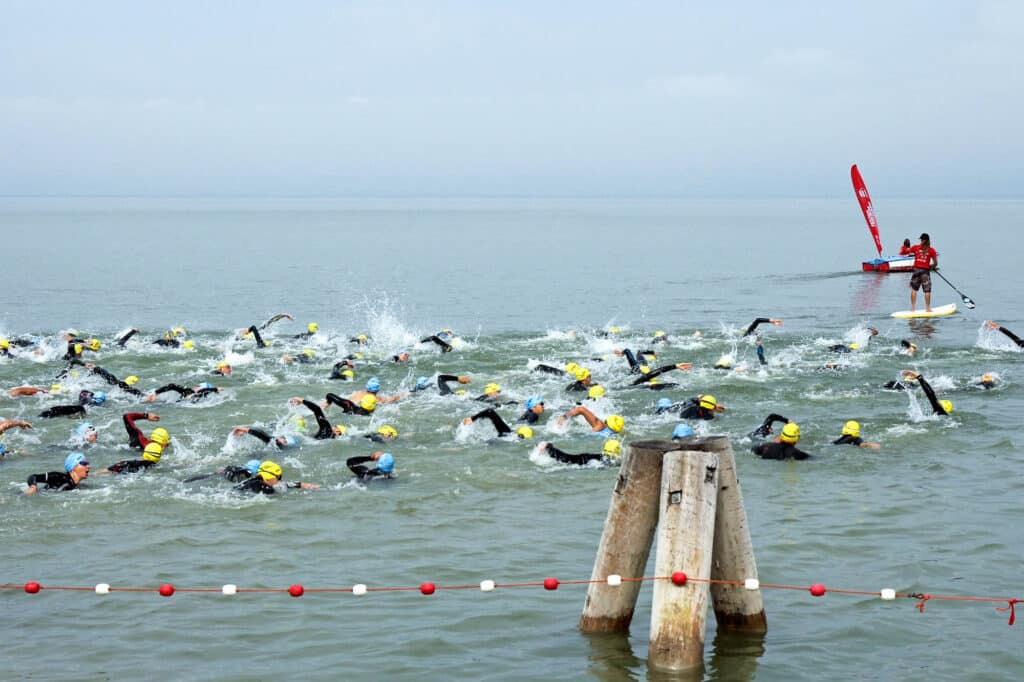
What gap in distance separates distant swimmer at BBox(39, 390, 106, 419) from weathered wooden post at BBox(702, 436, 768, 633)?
14.3m

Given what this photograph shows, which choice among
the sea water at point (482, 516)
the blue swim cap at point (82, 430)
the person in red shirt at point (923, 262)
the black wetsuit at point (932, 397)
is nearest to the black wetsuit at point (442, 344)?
the sea water at point (482, 516)

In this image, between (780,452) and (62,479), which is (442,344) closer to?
(780,452)

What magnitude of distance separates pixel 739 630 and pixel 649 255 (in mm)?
73356

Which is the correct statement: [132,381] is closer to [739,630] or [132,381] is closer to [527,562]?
[527,562]

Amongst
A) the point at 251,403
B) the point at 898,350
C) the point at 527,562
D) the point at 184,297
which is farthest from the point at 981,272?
the point at 527,562

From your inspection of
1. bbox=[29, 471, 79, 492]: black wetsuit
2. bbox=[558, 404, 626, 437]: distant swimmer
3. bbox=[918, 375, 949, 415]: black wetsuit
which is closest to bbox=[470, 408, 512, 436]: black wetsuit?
bbox=[558, 404, 626, 437]: distant swimmer

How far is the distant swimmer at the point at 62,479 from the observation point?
14.4m

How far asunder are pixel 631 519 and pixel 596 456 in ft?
25.7

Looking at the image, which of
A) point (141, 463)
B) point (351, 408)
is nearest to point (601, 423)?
point (351, 408)

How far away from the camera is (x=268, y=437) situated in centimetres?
1642

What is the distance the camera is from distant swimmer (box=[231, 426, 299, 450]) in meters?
16.2

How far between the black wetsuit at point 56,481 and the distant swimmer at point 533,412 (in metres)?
7.47

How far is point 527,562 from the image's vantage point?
11.8 metres

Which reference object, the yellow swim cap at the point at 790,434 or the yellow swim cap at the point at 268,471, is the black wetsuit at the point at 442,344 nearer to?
the yellow swim cap at the point at 790,434
